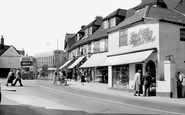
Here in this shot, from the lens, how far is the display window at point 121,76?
23812 mm

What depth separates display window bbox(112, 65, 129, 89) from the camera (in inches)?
938

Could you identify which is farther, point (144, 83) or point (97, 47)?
point (97, 47)

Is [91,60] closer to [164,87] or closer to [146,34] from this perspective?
[146,34]

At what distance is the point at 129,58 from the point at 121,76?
303 cm

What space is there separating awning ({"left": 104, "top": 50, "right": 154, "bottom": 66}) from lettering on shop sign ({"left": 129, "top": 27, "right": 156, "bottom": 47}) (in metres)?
1.07

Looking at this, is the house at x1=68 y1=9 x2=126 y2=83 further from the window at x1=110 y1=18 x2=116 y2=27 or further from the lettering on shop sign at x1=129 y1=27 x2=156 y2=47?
the lettering on shop sign at x1=129 y1=27 x2=156 y2=47

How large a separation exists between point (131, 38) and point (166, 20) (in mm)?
4053

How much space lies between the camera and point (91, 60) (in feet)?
123

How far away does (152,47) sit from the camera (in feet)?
68.1

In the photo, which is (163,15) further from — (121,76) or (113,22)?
(113,22)

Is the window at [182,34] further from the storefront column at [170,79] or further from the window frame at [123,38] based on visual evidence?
the window frame at [123,38]

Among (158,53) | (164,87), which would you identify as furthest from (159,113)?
(158,53)

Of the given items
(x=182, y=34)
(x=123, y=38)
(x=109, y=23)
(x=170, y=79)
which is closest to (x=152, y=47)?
(x=182, y=34)

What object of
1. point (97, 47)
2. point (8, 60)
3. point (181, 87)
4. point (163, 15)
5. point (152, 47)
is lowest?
point (181, 87)
